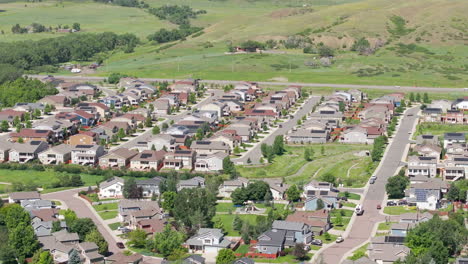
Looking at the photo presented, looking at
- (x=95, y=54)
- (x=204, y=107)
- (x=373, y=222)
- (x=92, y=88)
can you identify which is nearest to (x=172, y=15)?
(x=95, y=54)

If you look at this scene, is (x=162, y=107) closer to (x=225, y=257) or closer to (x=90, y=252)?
(x=90, y=252)

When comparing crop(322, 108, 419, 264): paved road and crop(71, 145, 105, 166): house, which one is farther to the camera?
crop(71, 145, 105, 166): house

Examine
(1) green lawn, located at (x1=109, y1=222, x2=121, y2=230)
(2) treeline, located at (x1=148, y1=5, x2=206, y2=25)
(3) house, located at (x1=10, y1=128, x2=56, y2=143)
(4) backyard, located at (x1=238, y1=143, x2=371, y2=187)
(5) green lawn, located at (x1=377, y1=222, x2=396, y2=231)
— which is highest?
(2) treeline, located at (x1=148, y1=5, x2=206, y2=25)

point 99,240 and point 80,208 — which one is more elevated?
point 99,240

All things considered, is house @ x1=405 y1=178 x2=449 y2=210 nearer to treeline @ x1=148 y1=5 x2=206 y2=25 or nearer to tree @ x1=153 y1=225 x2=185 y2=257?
tree @ x1=153 y1=225 x2=185 y2=257

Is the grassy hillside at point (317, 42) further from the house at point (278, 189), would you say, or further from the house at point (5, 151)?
the house at point (278, 189)

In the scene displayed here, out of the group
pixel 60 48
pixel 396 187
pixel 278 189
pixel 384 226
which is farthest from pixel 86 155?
pixel 60 48

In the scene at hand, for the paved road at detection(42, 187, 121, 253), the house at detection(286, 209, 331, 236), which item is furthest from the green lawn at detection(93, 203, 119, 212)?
the house at detection(286, 209, 331, 236)
